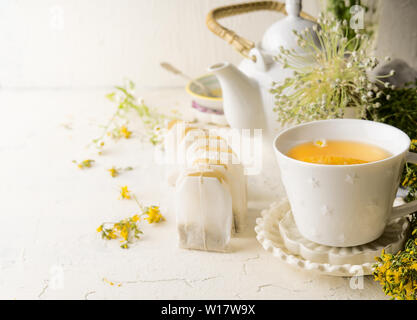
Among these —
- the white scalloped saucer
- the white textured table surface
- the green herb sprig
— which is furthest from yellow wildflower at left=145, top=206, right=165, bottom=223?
the green herb sprig

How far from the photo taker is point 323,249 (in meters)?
0.45

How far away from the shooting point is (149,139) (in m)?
0.80

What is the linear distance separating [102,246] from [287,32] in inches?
14.1

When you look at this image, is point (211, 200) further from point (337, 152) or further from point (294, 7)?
point (294, 7)

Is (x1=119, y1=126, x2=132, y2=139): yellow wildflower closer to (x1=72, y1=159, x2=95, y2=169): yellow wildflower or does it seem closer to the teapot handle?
(x1=72, y1=159, x2=95, y2=169): yellow wildflower

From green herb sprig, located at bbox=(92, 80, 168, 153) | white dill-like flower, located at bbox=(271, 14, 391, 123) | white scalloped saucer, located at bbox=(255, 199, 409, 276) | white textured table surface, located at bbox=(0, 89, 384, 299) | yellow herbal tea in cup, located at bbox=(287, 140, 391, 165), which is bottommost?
white textured table surface, located at bbox=(0, 89, 384, 299)

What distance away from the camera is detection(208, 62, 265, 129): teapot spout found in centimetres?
63

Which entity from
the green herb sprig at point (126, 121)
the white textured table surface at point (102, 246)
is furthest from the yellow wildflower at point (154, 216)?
the green herb sprig at point (126, 121)

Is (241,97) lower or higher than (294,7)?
lower

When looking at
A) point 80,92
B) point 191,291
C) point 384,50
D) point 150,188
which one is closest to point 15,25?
point 80,92

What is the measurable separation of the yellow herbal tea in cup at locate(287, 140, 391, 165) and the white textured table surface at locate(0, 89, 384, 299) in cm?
11

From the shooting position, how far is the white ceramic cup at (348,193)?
16.2 inches

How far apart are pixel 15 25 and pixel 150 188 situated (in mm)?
697

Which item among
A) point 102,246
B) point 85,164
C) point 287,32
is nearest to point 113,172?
point 85,164
